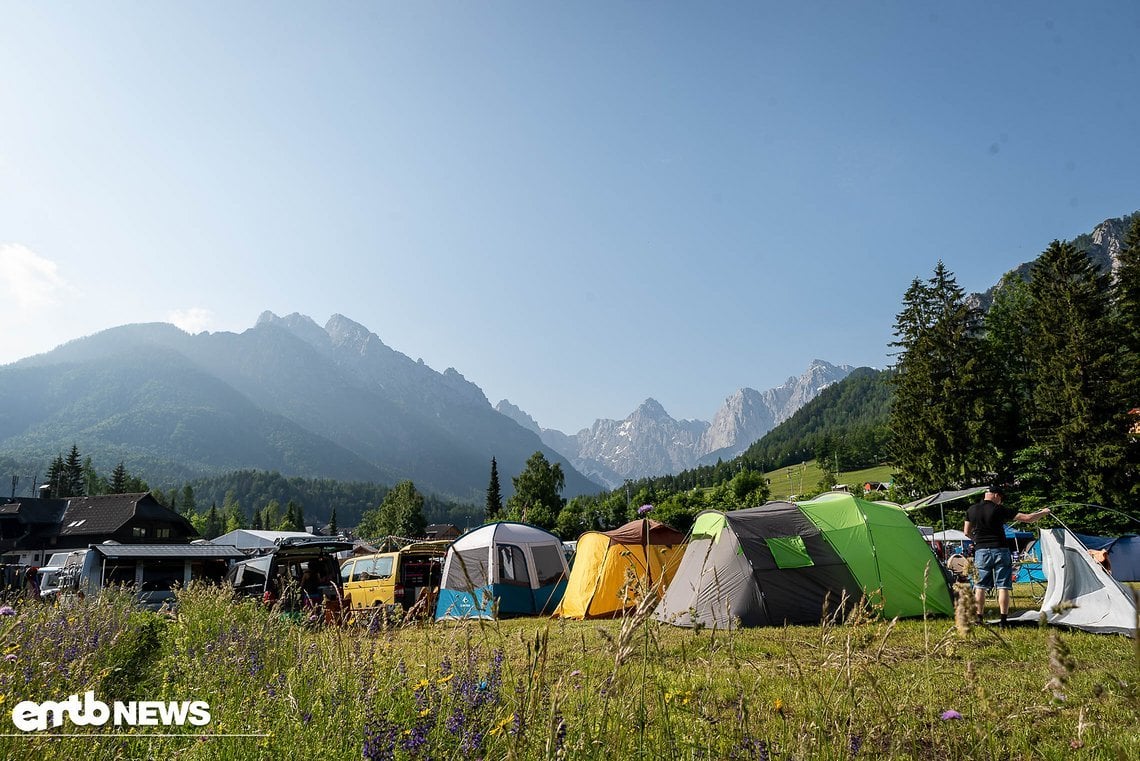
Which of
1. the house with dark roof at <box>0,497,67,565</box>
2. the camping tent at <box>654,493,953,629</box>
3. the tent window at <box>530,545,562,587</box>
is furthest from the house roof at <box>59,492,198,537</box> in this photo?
the camping tent at <box>654,493,953,629</box>

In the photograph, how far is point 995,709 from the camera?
247cm

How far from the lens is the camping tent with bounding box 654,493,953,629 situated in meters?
10.7

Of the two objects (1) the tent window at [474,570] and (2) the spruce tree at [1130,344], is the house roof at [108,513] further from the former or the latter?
(2) the spruce tree at [1130,344]

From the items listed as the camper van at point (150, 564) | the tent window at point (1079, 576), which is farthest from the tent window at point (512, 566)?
the tent window at point (1079, 576)

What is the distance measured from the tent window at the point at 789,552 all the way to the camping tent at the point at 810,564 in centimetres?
2

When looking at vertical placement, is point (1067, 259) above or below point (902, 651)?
above

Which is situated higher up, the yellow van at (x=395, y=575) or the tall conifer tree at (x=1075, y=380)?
the tall conifer tree at (x=1075, y=380)

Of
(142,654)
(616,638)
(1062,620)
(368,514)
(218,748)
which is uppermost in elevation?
(616,638)

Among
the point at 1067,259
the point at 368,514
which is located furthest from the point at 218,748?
the point at 368,514

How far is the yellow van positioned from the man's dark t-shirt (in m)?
10.8

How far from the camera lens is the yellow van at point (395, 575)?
15.3 meters

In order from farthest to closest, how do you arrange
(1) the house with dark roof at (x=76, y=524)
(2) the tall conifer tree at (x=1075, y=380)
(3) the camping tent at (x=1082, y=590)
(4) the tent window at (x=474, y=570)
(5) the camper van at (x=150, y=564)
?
(1) the house with dark roof at (x=76, y=524)
(2) the tall conifer tree at (x=1075, y=380)
(5) the camper van at (x=150, y=564)
(4) the tent window at (x=474, y=570)
(3) the camping tent at (x=1082, y=590)

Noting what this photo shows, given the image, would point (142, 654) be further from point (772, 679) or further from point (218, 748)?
point (772, 679)

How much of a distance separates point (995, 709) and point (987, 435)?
147ft
